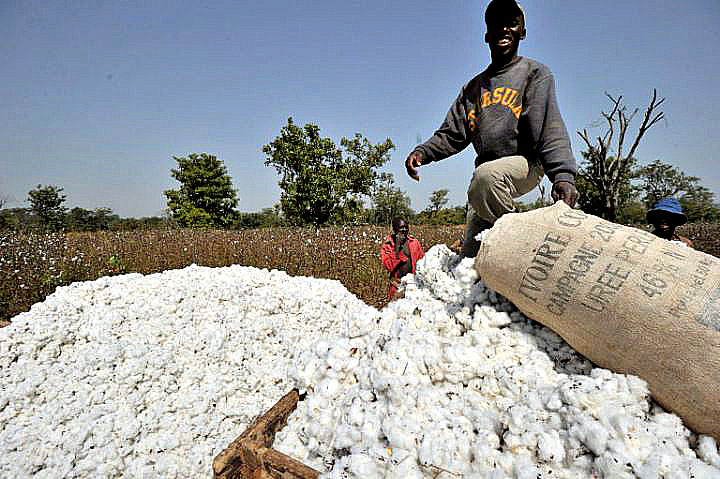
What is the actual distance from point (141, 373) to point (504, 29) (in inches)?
116

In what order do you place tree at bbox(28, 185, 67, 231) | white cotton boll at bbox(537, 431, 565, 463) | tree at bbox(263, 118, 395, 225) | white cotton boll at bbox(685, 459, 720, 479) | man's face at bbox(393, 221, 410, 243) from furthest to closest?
tree at bbox(28, 185, 67, 231) < tree at bbox(263, 118, 395, 225) < man's face at bbox(393, 221, 410, 243) < white cotton boll at bbox(537, 431, 565, 463) < white cotton boll at bbox(685, 459, 720, 479)

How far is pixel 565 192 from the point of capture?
1.66 metres

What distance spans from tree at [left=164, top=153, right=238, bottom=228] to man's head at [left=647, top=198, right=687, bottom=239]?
97.4 ft

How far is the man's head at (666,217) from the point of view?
2959 mm

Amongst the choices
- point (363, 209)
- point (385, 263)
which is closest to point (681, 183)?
point (363, 209)

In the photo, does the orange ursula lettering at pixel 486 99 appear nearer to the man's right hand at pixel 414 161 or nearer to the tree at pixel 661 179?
the man's right hand at pixel 414 161

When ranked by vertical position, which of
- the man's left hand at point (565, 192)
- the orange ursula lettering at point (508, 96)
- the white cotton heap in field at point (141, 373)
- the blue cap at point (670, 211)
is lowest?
the white cotton heap in field at point (141, 373)

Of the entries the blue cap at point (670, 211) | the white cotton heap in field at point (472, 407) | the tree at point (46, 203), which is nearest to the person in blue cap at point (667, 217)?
the blue cap at point (670, 211)

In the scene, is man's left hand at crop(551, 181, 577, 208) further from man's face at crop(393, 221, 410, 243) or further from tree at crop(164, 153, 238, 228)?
tree at crop(164, 153, 238, 228)

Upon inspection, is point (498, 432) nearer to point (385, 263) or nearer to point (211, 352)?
point (211, 352)

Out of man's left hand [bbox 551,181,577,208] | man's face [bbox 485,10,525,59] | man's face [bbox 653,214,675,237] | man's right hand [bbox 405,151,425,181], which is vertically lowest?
man's face [bbox 653,214,675,237]

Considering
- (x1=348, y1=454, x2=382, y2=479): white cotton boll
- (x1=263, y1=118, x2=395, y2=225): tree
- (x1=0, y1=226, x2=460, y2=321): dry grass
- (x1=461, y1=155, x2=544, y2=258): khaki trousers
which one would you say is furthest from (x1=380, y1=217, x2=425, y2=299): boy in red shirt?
(x1=263, y1=118, x2=395, y2=225): tree

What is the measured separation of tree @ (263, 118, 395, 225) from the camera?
22.2 meters

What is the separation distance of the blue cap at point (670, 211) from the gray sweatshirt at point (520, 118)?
1833 mm
